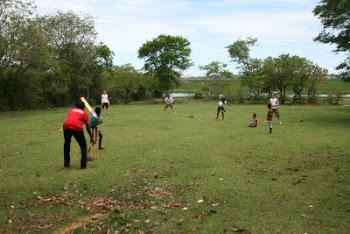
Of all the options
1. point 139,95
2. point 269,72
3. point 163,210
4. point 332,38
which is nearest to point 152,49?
point 139,95

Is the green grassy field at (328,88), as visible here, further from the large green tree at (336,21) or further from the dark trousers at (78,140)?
the dark trousers at (78,140)

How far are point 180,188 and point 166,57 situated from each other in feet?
143

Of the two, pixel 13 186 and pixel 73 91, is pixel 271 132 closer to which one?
pixel 13 186

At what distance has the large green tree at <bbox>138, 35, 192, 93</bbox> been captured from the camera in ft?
168

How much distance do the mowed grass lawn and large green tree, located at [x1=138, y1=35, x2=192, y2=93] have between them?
37495mm

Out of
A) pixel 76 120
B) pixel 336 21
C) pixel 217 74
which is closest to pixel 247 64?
pixel 217 74

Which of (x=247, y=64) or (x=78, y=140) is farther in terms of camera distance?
(x=247, y=64)

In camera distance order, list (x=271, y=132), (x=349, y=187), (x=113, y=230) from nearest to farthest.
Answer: (x=113, y=230), (x=349, y=187), (x=271, y=132)

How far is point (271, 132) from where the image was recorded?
57.8 feet

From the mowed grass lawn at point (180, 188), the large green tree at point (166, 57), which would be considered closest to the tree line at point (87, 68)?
the large green tree at point (166, 57)

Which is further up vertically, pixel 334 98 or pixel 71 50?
pixel 71 50

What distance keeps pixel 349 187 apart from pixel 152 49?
148ft

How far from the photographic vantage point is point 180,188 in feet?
27.1

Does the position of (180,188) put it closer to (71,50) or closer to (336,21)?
(336,21)
